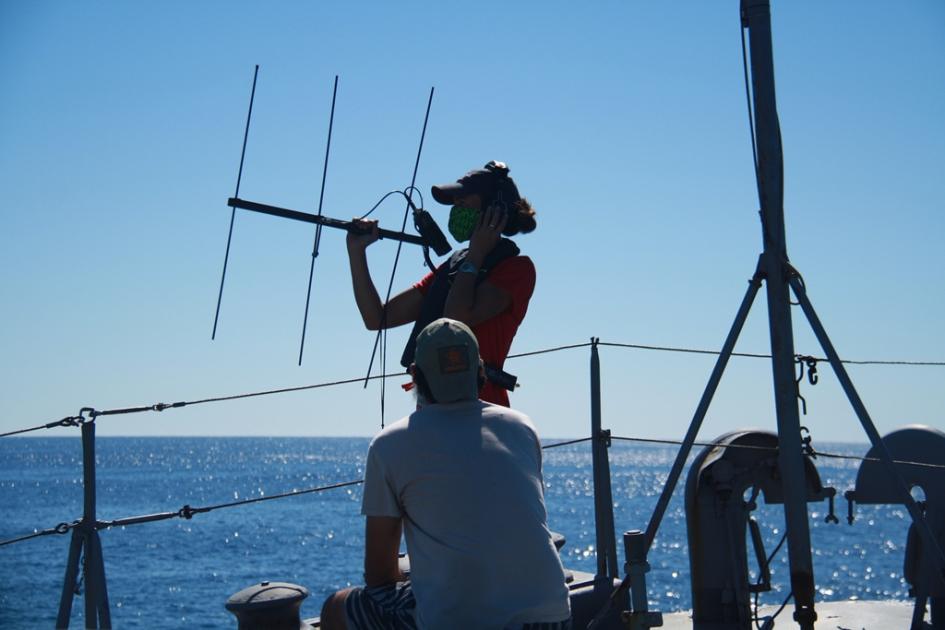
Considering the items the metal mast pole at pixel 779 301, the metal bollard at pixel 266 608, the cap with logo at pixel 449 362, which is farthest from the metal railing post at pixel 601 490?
the cap with logo at pixel 449 362

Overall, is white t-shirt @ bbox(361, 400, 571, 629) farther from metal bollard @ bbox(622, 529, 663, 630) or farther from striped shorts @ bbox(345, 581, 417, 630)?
metal bollard @ bbox(622, 529, 663, 630)

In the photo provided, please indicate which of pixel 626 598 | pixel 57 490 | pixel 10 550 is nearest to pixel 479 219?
pixel 626 598

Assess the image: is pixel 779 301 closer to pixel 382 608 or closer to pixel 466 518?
pixel 466 518

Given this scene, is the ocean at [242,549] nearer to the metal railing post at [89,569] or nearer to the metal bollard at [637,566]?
the metal railing post at [89,569]

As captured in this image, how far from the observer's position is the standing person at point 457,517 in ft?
9.18

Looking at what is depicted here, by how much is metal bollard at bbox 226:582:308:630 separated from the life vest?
3.08 ft

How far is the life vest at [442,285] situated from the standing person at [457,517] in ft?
3.83

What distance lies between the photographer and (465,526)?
2811 mm

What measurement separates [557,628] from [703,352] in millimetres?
2844

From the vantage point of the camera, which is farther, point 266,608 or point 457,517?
point 266,608

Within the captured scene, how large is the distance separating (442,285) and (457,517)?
5.08 ft

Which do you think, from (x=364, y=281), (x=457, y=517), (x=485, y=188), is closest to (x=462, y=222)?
(x=485, y=188)

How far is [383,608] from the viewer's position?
9.74 ft

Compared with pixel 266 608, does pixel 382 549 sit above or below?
above
